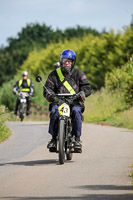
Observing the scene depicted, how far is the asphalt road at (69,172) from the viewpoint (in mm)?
7254

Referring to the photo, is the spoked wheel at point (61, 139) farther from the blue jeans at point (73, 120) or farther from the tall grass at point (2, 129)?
the tall grass at point (2, 129)

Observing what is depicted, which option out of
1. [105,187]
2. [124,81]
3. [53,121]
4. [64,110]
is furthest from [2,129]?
[124,81]

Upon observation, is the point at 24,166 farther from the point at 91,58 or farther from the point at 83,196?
the point at 91,58

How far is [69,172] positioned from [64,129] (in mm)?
1107

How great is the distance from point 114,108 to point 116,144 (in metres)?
12.1

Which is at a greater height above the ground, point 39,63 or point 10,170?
point 39,63

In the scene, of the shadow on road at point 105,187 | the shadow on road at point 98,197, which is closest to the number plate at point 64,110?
the shadow on road at point 105,187

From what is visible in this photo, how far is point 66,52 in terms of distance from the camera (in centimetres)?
1070

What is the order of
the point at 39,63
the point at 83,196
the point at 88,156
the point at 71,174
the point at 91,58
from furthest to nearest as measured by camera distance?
the point at 39,63
the point at 91,58
the point at 88,156
the point at 71,174
the point at 83,196

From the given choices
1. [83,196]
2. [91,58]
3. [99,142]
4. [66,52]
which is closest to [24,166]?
[66,52]

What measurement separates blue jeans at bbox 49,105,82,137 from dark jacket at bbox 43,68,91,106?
330mm

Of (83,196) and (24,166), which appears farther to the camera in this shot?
(24,166)

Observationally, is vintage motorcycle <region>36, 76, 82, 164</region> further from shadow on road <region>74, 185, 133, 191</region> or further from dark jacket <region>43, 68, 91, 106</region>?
shadow on road <region>74, 185, 133, 191</region>

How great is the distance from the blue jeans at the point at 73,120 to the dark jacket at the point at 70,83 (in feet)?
1.08
